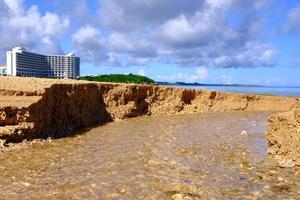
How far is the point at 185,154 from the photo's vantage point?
557 inches

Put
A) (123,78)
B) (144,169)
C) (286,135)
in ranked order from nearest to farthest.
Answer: (144,169), (286,135), (123,78)

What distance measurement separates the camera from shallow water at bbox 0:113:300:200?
9609 millimetres

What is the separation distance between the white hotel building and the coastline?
75031 mm

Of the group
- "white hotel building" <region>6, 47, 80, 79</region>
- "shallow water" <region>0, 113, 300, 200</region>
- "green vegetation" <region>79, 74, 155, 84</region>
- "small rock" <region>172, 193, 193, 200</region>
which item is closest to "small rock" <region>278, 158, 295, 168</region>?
"shallow water" <region>0, 113, 300, 200</region>

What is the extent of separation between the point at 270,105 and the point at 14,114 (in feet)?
86.3

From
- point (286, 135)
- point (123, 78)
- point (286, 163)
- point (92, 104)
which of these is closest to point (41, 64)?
point (123, 78)

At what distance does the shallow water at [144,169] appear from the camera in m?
9.61

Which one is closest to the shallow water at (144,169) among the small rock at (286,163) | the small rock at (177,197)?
the small rock at (177,197)

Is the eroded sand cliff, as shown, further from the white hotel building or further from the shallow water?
the white hotel building

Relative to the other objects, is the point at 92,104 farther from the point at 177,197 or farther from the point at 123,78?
the point at 123,78

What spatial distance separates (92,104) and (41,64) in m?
91.7

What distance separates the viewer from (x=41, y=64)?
369ft

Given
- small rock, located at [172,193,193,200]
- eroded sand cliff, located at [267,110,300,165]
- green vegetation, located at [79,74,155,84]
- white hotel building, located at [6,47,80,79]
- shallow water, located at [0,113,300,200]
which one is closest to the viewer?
small rock, located at [172,193,193,200]

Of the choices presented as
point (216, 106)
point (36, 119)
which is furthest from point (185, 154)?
point (216, 106)
